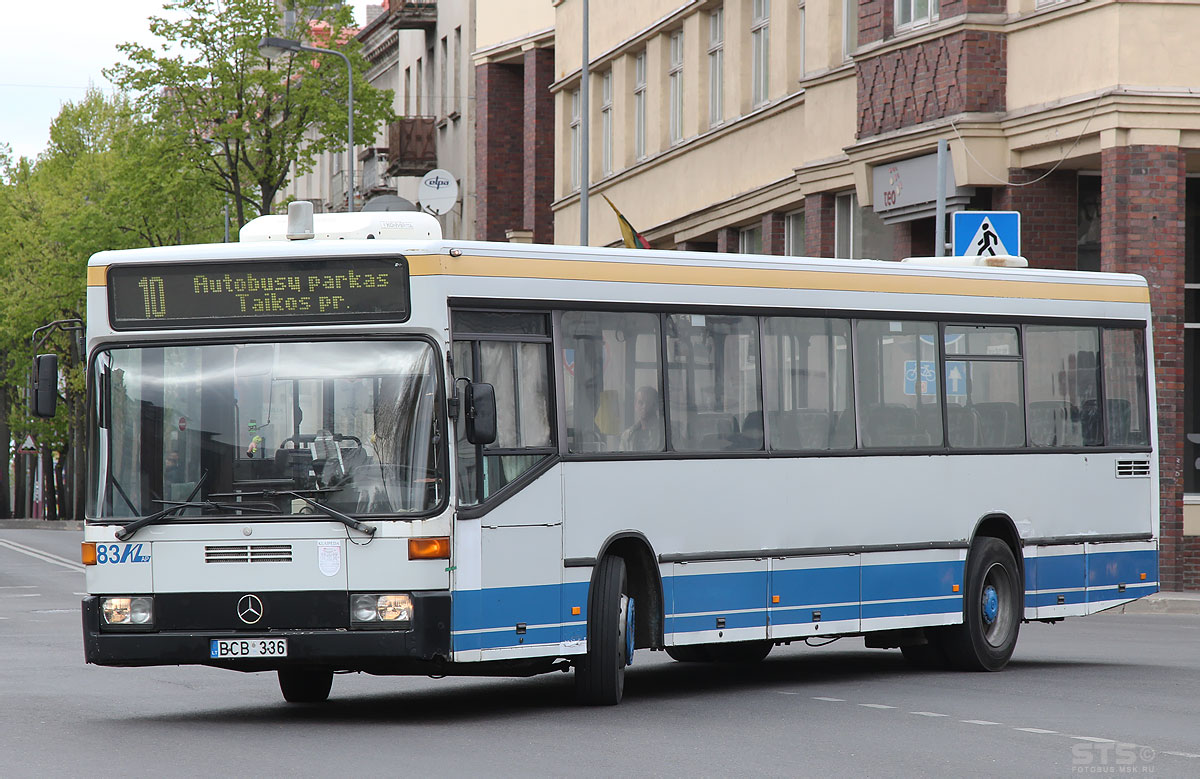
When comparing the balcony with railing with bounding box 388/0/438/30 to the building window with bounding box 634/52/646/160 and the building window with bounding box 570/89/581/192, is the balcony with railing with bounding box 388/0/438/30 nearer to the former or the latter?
the building window with bounding box 570/89/581/192


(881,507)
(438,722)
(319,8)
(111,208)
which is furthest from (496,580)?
(111,208)

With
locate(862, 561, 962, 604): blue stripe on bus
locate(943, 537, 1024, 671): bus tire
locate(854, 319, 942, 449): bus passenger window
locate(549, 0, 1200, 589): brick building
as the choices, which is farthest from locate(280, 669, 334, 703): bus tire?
locate(549, 0, 1200, 589): brick building

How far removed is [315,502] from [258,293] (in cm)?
129

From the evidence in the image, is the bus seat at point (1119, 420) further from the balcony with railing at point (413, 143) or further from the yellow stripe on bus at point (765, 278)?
the balcony with railing at point (413, 143)

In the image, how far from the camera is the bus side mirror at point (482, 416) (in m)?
11.9

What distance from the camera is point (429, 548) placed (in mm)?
11977

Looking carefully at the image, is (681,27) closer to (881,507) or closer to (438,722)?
(881,507)

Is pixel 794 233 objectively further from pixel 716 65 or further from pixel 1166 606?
pixel 1166 606

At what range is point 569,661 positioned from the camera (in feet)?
45.1

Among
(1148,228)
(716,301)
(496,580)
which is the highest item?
(1148,228)

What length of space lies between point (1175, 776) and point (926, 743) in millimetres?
1571

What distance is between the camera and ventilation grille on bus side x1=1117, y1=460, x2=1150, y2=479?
17219 mm

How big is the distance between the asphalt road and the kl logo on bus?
969 mm

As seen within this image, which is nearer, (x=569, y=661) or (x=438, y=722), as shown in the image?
(x=438, y=722)
